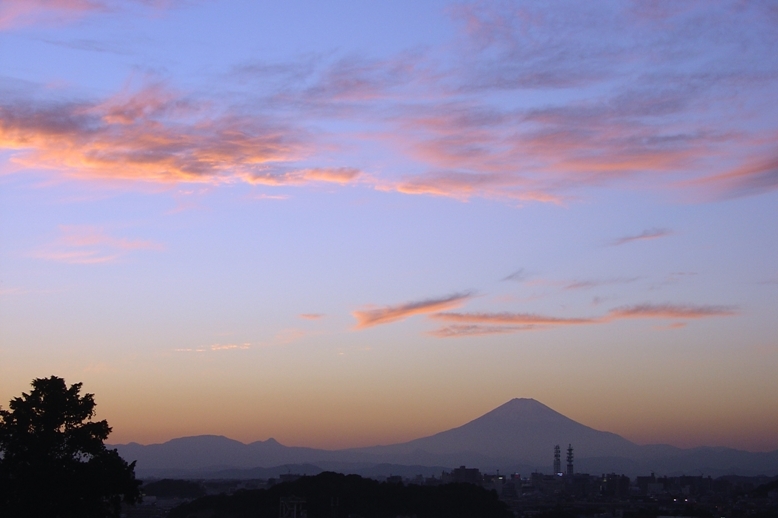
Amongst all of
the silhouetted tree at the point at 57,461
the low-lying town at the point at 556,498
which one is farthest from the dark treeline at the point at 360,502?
the silhouetted tree at the point at 57,461

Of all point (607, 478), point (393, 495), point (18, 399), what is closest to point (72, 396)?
point (18, 399)

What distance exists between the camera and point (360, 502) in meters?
73.4

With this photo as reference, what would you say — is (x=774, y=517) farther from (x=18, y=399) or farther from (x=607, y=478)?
(x=607, y=478)

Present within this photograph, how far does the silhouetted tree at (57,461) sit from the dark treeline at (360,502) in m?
47.3

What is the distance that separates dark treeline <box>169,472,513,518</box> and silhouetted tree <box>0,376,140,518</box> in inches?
1863

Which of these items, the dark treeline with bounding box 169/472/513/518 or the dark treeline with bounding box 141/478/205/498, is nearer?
the dark treeline with bounding box 169/472/513/518

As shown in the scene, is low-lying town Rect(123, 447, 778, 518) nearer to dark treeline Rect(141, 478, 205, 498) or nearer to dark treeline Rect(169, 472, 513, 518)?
dark treeline Rect(141, 478, 205, 498)

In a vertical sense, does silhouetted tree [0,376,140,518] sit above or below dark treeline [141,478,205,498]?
above

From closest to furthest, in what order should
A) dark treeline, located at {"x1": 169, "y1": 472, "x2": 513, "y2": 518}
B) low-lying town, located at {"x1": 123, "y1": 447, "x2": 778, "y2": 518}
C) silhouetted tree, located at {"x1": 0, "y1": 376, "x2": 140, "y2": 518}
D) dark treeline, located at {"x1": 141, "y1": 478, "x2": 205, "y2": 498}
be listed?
silhouetted tree, located at {"x1": 0, "y1": 376, "x2": 140, "y2": 518} < dark treeline, located at {"x1": 169, "y1": 472, "x2": 513, "y2": 518} < low-lying town, located at {"x1": 123, "y1": 447, "x2": 778, "y2": 518} < dark treeline, located at {"x1": 141, "y1": 478, "x2": 205, "y2": 498}

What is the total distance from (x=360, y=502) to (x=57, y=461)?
52.9 metres

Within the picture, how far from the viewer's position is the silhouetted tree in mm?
21891

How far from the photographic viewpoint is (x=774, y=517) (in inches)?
2719

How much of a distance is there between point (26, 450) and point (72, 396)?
5.28 feet

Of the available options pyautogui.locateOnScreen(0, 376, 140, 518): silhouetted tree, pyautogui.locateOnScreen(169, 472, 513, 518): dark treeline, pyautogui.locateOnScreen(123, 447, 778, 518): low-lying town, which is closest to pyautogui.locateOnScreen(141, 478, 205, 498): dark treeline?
pyautogui.locateOnScreen(123, 447, 778, 518): low-lying town
